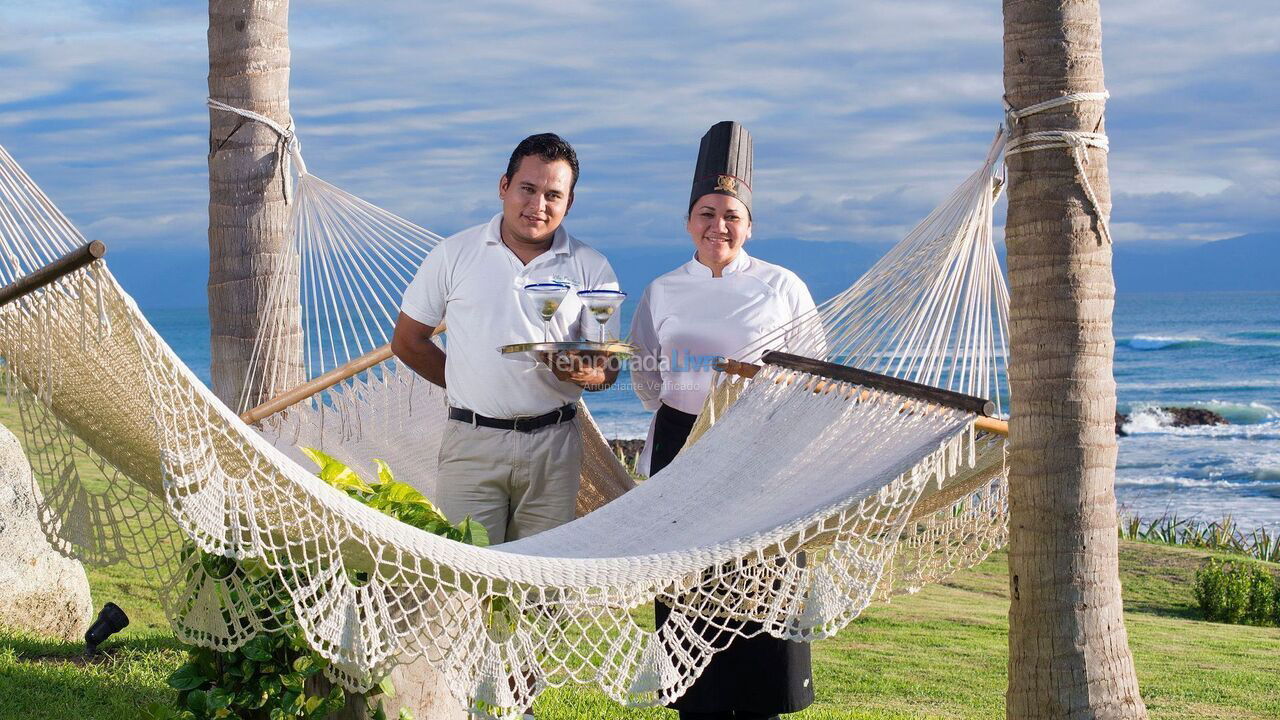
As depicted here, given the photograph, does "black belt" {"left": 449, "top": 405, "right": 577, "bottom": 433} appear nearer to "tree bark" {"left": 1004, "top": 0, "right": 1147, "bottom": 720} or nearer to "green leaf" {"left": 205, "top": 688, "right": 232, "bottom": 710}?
"green leaf" {"left": 205, "top": 688, "right": 232, "bottom": 710}

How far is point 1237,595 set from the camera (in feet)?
21.2

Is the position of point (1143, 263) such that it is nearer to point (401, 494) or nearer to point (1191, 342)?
point (1191, 342)

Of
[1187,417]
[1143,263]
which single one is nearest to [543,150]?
[1187,417]

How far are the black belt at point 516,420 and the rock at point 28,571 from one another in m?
1.97

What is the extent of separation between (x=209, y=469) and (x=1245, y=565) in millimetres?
6151

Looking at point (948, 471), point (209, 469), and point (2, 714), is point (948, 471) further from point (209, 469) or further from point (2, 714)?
point (2, 714)

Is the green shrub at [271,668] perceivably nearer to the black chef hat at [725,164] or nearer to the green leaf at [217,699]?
the green leaf at [217,699]

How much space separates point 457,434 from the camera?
2.78 metres

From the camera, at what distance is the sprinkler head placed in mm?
3586

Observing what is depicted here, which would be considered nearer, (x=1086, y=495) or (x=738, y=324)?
(x=1086, y=495)

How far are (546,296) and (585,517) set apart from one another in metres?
0.48

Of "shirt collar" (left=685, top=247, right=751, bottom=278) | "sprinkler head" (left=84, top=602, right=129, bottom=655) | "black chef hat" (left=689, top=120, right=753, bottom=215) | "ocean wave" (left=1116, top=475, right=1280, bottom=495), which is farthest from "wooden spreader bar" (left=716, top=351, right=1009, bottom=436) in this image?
"ocean wave" (left=1116, top=475, right=1280, bottom=495)

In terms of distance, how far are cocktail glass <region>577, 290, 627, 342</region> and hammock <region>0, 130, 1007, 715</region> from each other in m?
0.31

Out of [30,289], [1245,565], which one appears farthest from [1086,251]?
[1245,565]
